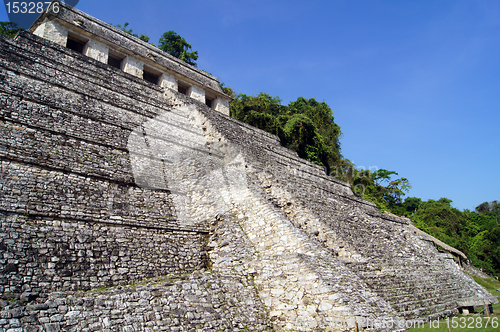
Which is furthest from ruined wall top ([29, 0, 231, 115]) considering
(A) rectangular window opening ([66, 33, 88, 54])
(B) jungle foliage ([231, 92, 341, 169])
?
(B) jungle foliage ([231, 92, 341, 169])

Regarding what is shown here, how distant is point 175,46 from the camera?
24844 mm

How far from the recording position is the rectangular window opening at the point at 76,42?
41.6 feet

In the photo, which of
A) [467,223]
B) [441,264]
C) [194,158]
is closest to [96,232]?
[194,158]

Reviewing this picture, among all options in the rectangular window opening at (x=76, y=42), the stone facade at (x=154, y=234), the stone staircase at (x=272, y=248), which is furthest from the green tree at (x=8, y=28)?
the stone staircase at (x=272, y=248)

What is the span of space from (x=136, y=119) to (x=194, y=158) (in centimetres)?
241

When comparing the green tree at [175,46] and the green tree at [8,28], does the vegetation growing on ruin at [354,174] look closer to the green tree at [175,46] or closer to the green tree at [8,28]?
the green tree at [175,46]

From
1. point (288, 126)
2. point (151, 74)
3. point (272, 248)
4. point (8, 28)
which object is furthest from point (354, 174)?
point (8, 28)

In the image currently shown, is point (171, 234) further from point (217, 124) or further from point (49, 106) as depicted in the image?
point (217, 124)

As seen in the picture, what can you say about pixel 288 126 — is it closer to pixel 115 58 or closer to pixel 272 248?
pixel 115 58

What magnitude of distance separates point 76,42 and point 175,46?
12.5 meters

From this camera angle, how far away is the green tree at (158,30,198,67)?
966 inches

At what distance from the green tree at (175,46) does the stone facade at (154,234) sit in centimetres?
1445

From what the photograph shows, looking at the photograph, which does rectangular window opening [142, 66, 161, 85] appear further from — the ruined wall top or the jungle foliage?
the jungle foliage

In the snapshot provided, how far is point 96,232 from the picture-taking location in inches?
214
